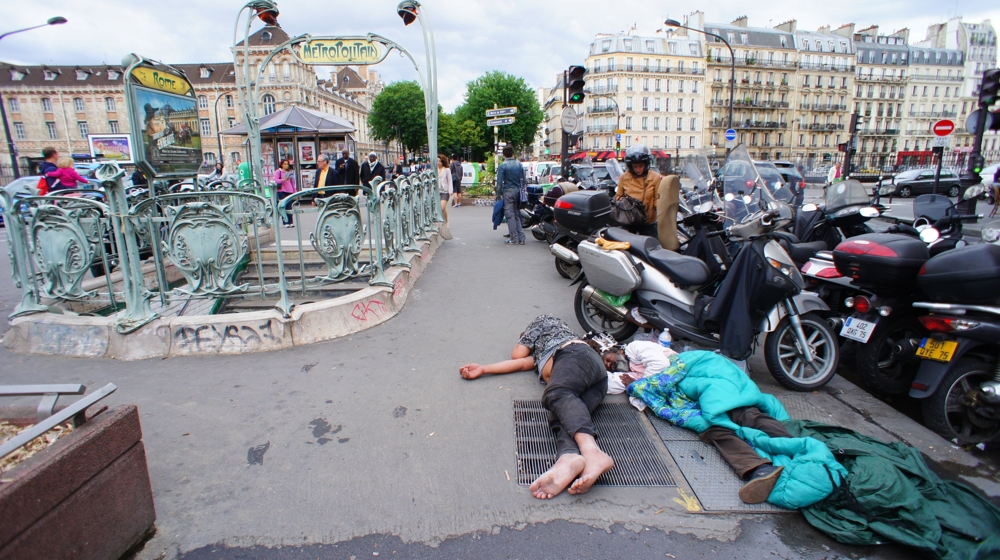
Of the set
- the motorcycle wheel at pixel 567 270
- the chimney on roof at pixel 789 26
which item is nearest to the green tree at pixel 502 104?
the chimney on roof at pixel 789 26

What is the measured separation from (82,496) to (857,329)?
4.96 metres

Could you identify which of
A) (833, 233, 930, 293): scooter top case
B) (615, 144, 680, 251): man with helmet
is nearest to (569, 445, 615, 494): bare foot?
(833, 233, 930, 293): scooter top case

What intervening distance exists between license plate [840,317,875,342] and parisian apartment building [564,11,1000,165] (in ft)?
238

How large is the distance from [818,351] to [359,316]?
14.3 feet

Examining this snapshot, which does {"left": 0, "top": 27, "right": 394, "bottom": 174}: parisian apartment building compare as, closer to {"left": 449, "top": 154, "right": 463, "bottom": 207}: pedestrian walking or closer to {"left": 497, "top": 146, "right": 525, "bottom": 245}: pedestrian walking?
{"left": 449, "top": 154, "right": 463, "bottom": 207}: pedestrian walking

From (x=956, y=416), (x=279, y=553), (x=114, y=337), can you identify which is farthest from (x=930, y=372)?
(x=114, y=337)

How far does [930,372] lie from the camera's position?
137 inches

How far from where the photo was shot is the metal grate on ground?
9.67ft

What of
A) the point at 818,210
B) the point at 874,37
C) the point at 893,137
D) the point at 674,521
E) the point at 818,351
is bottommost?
the point at 674,521

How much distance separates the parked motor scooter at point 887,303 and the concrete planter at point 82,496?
4.81m

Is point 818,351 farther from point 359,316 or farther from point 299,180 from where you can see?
point 299,180

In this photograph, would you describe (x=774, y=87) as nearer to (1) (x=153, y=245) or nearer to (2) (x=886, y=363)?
(2) (x=886, y=363)

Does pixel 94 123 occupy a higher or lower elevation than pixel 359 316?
higher

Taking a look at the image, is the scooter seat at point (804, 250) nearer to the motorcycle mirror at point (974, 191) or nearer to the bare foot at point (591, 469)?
the bare foot at point (591, 469)
